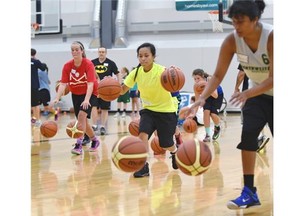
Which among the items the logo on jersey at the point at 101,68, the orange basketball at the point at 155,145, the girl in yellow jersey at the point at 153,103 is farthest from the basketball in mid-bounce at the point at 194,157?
the logo on jersey at the point at 101,68

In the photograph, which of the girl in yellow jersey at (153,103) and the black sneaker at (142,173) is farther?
the black sneaker at (142,173)

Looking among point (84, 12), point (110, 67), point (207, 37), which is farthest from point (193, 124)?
point (84, 12)

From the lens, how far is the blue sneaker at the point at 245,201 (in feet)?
A: 15.9

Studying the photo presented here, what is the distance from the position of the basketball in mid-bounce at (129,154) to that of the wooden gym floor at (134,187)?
362 millimetres

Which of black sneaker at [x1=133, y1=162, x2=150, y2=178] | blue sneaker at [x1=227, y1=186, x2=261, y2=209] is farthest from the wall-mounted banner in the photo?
blue sneaker at [x1=227, y1=186, x2=261, y2=209]

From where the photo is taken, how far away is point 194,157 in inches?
184

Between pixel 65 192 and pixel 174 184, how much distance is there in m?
1.18

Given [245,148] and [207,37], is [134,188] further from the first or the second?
[207,37]

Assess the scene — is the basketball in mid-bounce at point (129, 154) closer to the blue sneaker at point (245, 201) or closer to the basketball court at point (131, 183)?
the basketball court at point (131, 183)

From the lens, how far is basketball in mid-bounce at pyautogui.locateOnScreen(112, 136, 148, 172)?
502 centimetres

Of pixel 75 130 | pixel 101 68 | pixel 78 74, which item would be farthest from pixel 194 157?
pixel 101 68

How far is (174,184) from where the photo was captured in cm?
641

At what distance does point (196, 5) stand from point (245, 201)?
14.3 m
